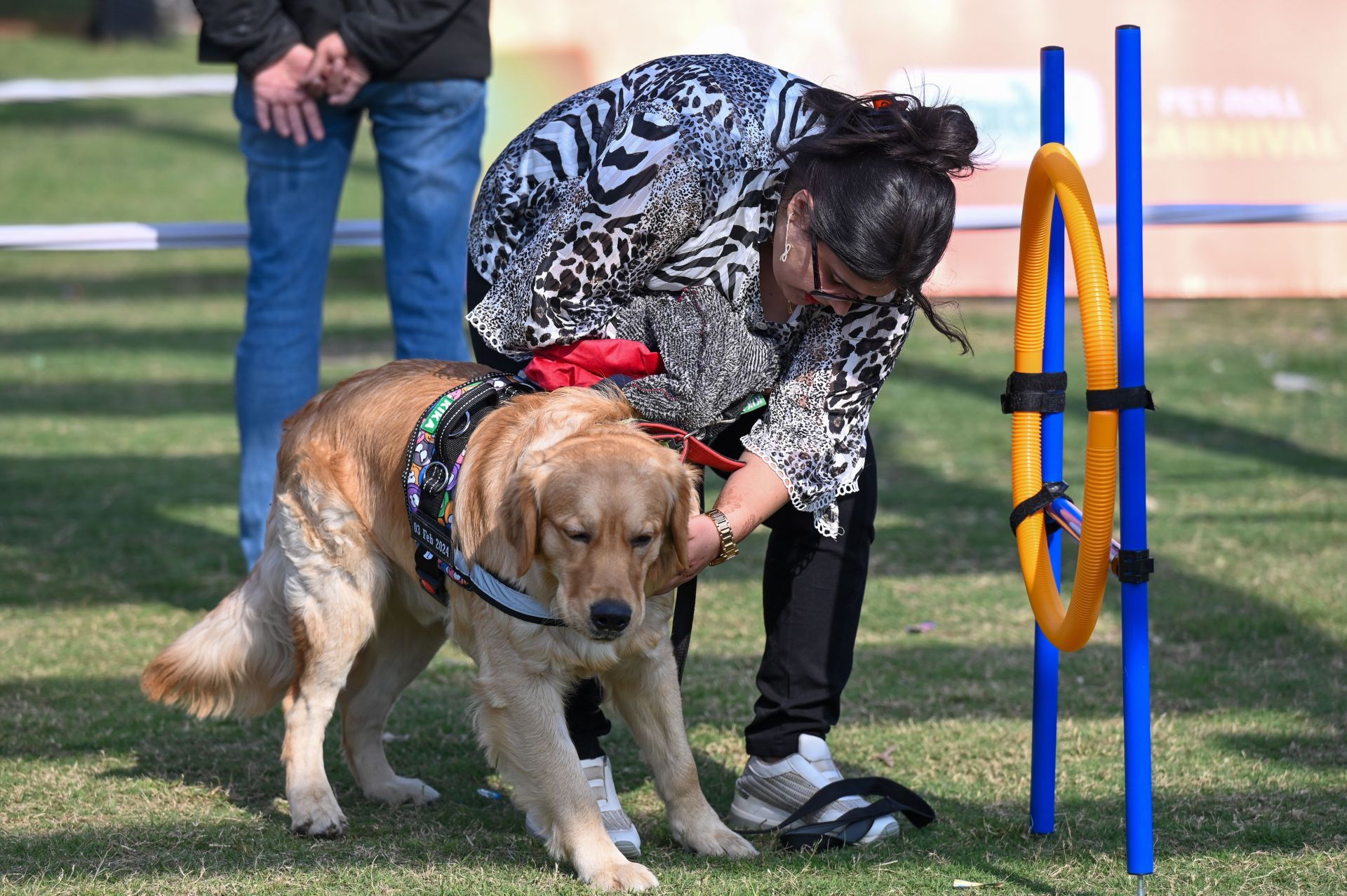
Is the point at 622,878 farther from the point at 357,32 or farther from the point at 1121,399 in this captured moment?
the point at 357,32

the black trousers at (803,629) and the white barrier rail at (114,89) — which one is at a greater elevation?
the white barrier rail at (114,89)

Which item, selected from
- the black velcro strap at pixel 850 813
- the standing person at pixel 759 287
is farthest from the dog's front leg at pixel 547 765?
the black velcro strap at pixel 850 813

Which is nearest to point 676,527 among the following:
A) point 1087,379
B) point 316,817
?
point 1087,379

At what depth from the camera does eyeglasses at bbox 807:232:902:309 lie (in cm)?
286

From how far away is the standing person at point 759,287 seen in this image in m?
2.83

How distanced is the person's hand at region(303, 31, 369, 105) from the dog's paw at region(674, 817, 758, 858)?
2597mm

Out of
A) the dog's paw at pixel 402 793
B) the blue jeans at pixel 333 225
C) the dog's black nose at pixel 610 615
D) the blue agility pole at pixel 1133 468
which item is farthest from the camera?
the blue jeans at pixel 333 225

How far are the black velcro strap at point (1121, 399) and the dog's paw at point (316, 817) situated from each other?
196cm

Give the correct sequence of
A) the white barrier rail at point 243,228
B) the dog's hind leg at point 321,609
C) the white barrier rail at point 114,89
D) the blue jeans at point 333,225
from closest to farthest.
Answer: the dog's hind leg at point 321,609 < the blue jeans at point 333,225 < the white barrier rail at point 243,228 < the white barrier rail at point 114,89

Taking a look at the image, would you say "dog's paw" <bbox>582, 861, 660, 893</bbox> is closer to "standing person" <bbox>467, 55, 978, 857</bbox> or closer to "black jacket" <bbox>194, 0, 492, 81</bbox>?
"standing person" <bbox>467, 55, 978, 857</bbox>

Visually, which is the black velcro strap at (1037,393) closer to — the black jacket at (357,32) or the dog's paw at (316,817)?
the dog's paw at (316,817)

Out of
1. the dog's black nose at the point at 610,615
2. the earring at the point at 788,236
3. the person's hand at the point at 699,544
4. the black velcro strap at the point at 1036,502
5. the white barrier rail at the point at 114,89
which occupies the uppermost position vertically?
the white barrier rail at the point at 114,89

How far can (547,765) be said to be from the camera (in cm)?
300

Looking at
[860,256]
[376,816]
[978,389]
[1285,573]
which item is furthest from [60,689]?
[978,389]
